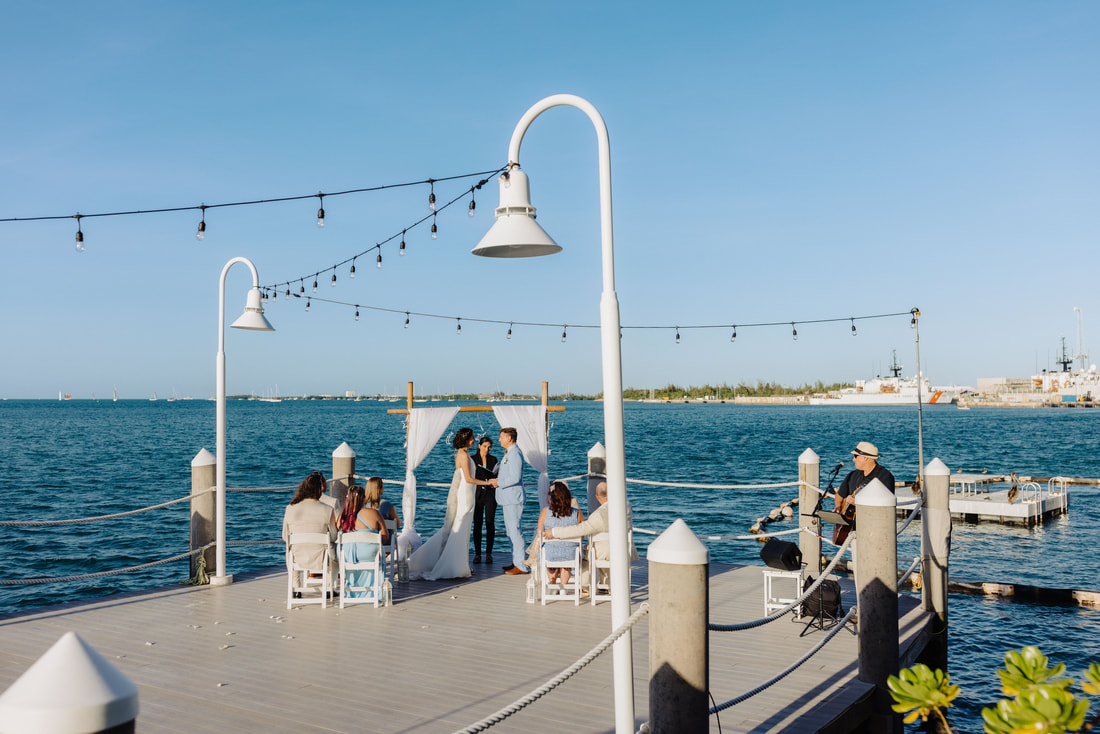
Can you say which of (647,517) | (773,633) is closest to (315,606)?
(773,633)

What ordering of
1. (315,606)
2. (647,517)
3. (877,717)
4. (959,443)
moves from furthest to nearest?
(959,443) < (647,517) < (315,606) < (877,717)

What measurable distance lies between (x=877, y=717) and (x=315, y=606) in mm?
5345

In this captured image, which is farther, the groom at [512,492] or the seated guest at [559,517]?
the groom at [512,492]

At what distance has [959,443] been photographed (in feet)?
206

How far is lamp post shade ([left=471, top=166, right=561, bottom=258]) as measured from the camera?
407 cm

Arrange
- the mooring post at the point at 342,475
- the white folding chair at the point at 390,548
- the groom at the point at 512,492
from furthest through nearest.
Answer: the mooring post at the point at 342,475, the groom at the point at 512,492, the white folding chair at the point at 390,548

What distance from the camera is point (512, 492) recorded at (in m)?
9.64

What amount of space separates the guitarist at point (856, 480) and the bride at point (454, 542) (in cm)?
415

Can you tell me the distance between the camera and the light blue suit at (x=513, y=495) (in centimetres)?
959

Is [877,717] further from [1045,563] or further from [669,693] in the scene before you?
[1045,563]

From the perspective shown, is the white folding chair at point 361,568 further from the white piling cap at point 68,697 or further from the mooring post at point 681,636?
the white piling cap at point 68,697

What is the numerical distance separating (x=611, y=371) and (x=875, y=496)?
314 cm

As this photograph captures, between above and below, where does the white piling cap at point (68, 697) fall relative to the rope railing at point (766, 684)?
above

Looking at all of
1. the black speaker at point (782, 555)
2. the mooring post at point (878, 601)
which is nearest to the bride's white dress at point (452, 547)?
the black speaker at point (782, 555)
